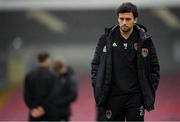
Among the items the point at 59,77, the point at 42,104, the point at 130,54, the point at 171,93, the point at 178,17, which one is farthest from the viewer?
the point at 178,17

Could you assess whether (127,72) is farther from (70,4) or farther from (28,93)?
(70,4)

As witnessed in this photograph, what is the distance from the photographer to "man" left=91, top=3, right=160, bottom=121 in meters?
5.61

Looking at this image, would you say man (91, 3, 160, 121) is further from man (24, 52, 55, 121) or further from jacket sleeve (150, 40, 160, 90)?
man (24, 52, 55, 121)

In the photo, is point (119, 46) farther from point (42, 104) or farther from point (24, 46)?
point (24, 46)

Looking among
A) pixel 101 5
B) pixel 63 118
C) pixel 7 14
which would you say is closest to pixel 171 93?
pixel 101 5

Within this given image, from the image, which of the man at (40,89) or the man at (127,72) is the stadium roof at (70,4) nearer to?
the man at (40,89)

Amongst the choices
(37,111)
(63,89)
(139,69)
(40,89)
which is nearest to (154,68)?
(139,69)

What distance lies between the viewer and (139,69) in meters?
5.60

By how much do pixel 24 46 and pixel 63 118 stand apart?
13083 millimetres

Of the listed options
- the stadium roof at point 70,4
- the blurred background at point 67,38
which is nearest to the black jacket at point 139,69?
the stadium roof at point 70,4

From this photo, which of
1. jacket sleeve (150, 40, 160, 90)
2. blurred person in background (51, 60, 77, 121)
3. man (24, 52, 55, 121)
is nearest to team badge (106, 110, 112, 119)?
jacket sleeve (150, 40, 160, 90)

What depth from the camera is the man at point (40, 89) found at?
9180 millimetres

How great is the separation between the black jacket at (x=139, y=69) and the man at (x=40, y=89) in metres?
3.40

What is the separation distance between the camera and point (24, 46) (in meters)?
23.1
